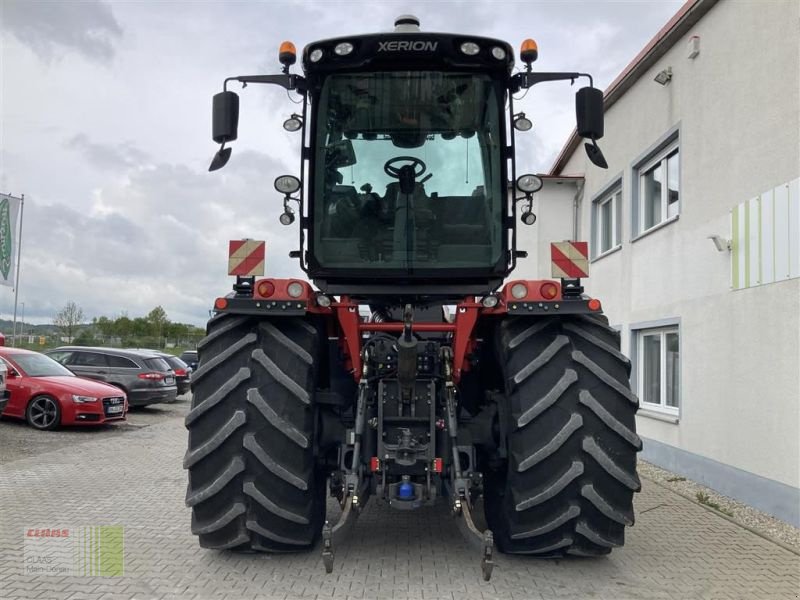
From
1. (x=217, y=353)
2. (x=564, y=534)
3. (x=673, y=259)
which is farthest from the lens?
(x=673, y=259)

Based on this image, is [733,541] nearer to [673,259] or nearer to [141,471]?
[673,259]

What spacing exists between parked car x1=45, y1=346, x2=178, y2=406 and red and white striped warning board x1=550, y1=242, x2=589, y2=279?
13183mm

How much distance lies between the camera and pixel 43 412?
11.9 m

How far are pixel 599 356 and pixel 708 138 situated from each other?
4573 millimetres

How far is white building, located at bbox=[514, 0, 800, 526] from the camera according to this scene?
5.92 meters

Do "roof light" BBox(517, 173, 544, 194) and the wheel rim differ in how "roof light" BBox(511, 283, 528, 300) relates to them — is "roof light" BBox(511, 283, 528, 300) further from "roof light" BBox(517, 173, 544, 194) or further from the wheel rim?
the wheel rim

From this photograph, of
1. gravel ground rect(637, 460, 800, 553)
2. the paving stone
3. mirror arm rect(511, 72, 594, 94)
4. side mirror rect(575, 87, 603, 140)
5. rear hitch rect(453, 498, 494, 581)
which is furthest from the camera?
gravel ground rect(637, 460, 800, 553)

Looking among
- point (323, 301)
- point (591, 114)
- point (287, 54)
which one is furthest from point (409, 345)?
point (287, 54)

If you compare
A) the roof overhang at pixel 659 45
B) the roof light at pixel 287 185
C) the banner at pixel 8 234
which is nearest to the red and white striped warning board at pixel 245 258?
the roof light at pixel 287 185

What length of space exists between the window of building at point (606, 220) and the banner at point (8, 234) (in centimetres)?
1413

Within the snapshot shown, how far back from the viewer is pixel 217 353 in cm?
427

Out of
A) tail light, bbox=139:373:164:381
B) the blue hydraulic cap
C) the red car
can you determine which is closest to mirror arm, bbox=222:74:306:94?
the blue hydraulic cap

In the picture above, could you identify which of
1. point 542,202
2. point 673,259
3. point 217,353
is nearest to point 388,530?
point 217,353

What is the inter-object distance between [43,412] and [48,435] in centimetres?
74
